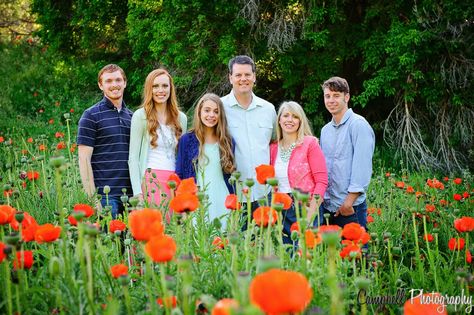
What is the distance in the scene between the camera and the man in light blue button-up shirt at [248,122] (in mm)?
3814

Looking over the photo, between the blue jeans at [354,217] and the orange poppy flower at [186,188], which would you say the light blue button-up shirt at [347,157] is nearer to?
the blue jeans at [354,217]

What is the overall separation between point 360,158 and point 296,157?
1.41 feet

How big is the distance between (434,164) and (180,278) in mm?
7719

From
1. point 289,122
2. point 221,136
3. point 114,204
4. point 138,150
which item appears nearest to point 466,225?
point 289,122

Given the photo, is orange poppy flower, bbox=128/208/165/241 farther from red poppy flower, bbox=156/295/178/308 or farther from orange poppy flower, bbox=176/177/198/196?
orange poppy flower, bbox=176/177/198/196

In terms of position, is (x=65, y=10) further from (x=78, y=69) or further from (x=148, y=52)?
(x=148, y=52)

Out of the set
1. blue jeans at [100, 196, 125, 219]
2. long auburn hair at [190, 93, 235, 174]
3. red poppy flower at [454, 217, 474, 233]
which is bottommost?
red poppy flower at [454, 217, 474, 233]

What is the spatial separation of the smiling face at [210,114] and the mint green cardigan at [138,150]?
42 cm

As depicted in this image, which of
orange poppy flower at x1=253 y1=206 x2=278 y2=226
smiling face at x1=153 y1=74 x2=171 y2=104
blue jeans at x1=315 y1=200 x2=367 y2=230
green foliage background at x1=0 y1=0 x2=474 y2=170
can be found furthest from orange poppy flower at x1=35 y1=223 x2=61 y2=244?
green foliage background at x1=0 y1=0 x2=474 y2=170

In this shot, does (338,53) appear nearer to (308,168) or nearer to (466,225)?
(308,168)

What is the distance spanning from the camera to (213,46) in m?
10.3

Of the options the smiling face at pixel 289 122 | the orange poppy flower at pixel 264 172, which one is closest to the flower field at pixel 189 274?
the orange poppy flower at pixel 264 172

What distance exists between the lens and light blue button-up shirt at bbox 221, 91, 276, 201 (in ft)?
12.5

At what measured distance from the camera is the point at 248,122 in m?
3.91
